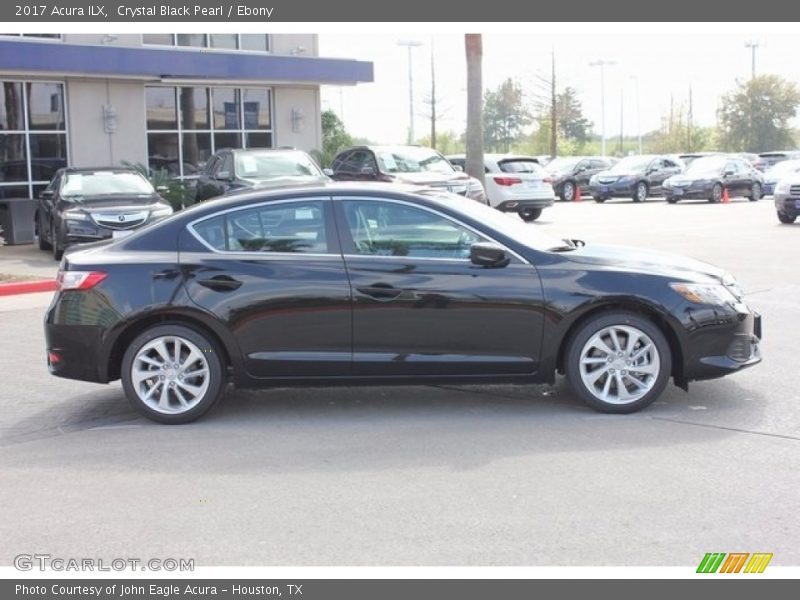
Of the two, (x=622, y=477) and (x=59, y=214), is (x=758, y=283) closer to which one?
(x=622, y=477)

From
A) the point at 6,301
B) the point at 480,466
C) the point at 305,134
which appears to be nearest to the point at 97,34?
the point at 305,134

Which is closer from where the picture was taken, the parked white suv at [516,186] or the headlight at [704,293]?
the headlight at [704,293]

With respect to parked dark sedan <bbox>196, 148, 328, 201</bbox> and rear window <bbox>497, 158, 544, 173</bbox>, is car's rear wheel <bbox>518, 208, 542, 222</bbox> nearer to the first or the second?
rear window <bbox>497, 158, 544, 173</bbox>

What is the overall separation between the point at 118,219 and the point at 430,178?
6853 millimetres

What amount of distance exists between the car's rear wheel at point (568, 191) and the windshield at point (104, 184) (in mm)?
21949

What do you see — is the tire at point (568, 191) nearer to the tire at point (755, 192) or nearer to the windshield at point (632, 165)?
the windshield at point (632, 165)

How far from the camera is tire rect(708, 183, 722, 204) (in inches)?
1300

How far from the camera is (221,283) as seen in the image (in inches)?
276

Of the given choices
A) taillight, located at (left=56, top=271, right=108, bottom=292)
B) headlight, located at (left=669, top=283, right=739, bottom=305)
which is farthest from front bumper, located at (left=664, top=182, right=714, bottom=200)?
taillight, located at (left=56, top=271, right=108, bottom=292)

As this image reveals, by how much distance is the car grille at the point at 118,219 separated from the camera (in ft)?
53.5

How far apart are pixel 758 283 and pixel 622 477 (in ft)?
26.3

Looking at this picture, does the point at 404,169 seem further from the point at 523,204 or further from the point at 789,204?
the point at 789,204

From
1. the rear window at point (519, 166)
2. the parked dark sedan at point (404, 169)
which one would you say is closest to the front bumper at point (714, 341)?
the parked dark sedan at point (404, 169)

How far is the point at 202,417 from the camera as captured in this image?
7.14 meters
